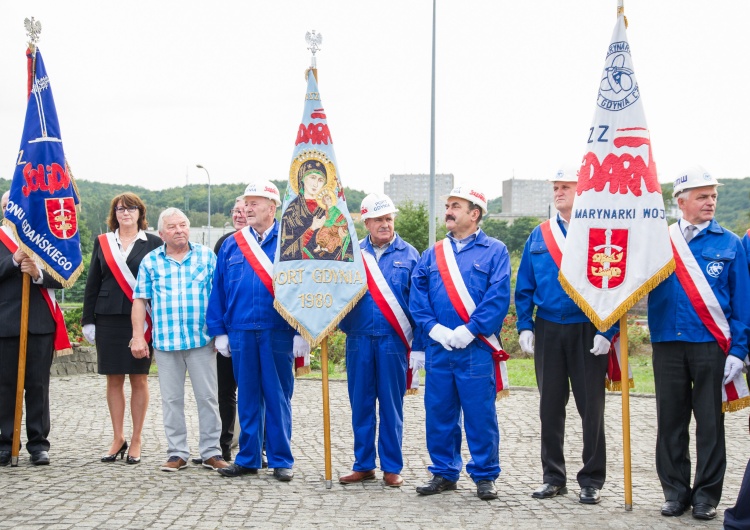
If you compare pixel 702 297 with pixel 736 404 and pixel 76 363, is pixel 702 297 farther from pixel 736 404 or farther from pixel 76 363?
pixel 76 363

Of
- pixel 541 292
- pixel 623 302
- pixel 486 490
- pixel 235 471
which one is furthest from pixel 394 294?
pixel 235 471

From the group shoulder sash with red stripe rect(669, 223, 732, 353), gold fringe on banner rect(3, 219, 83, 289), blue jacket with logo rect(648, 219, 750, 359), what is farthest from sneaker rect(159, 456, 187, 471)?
shoulder sash with red stripe rect(669, 223, 732, 353)

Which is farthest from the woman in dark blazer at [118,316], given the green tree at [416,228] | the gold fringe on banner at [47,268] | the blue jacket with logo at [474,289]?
the green tree at [416,228]

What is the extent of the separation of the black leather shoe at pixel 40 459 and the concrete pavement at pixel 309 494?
71 millimetres

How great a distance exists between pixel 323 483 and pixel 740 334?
3310mm

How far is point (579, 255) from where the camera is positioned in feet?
21.3

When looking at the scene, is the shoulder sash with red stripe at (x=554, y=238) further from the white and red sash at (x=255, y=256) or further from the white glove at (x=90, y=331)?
the white glove at (x=90, y=331)

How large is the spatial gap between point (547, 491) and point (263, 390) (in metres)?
2.38

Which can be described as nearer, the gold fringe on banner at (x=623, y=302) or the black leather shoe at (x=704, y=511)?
the black leather shoe at (x=704, y=511)

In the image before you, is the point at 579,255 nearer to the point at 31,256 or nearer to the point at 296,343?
the point at 296,343

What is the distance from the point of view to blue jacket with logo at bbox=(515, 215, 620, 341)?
21.7ft

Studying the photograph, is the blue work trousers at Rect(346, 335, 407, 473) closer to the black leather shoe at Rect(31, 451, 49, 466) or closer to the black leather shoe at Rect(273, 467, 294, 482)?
the black leather shoe at Rect(273, 467, 294, 482)

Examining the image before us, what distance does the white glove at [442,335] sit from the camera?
21.7 feet

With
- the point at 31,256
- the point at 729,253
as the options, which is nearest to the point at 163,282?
the point at 31,256
